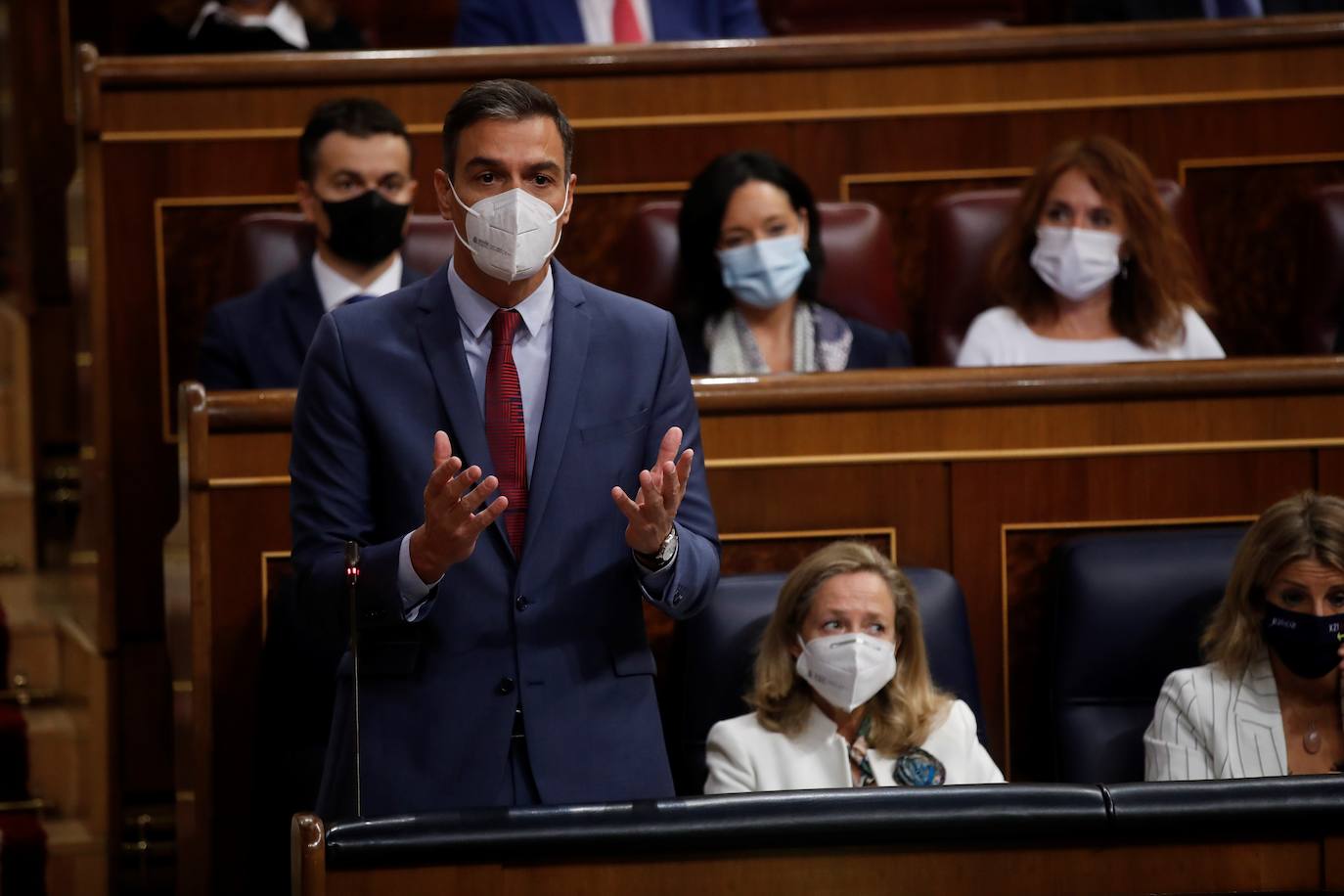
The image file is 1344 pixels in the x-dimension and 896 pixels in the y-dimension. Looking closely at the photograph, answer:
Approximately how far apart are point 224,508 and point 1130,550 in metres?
0.71

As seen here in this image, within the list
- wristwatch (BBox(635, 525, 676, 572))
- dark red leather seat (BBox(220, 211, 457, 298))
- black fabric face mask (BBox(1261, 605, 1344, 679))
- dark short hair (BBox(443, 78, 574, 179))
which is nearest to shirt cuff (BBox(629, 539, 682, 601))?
wristwatch (BBox(635, 525, 676, 572))

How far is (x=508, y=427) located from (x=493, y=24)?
1369 mm

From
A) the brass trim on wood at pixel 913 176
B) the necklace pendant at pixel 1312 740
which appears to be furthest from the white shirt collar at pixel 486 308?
the brass trim on wood at pixel 913 176

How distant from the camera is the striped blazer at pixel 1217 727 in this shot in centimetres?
131

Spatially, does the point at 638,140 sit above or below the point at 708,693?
above

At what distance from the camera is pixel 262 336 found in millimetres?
1673

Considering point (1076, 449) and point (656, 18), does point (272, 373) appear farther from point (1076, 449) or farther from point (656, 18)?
point (656, 18)

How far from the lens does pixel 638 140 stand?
6.57ft

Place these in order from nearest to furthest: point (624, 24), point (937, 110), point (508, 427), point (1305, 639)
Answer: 1. point (508, 427)
2. point (1305, 639)
3. point (937, 110)
4. point (624, 24)

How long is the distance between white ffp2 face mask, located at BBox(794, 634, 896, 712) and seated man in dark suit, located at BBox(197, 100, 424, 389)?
0.60m

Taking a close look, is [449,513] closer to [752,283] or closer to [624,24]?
[752,283]

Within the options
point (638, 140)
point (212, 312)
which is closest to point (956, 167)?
A: point (638, 140)

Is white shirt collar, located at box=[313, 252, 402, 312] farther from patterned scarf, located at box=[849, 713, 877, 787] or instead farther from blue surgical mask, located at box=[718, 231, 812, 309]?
patterned scarf, located at box=[849, 713, 877, 787]

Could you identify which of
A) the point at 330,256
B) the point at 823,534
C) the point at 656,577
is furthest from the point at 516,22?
the point at 656,577
